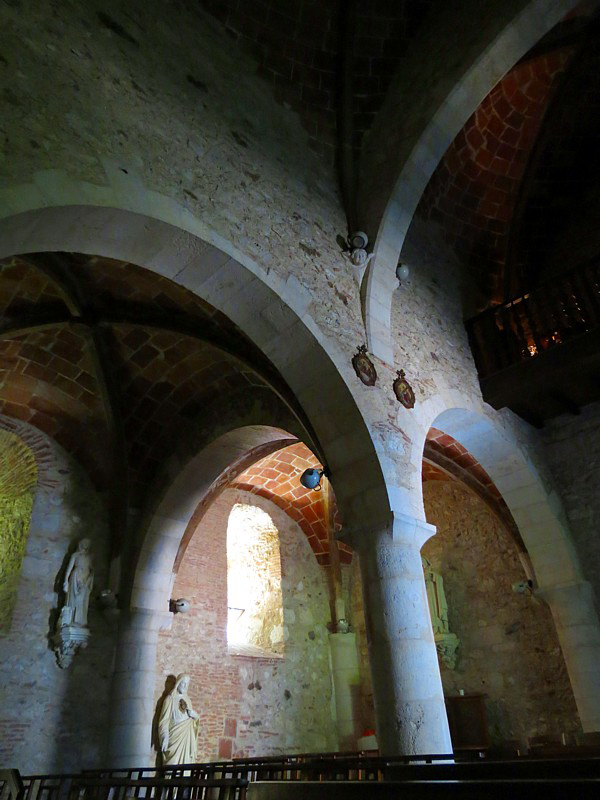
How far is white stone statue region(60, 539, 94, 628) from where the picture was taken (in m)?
7.50

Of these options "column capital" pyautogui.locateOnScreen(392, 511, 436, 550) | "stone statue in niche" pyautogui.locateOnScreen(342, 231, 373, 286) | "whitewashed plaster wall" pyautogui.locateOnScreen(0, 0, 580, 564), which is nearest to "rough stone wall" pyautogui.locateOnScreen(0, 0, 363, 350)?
"whitewashed plaster wall" pyautogui.locateOnScreen(0, 0, 580, 564)

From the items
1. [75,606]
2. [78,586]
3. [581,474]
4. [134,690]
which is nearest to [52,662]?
[75,606]

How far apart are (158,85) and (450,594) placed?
9.15 metres

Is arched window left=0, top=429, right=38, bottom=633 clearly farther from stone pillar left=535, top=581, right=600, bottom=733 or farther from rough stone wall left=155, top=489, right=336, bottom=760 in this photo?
stone pillar left=535, top=581, right=600, bottom=733

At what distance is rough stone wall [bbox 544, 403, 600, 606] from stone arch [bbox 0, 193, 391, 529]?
454 cm

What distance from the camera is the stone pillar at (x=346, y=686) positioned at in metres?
10.8

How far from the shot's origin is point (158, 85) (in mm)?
5023

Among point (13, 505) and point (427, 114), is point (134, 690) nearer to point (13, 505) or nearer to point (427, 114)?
point (13, 505)

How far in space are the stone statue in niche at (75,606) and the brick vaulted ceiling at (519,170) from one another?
6.91 meters

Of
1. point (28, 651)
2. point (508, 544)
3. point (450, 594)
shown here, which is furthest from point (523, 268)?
point (28, 651)

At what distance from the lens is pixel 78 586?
7699 millimetres

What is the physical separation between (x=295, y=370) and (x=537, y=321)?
4279 mm

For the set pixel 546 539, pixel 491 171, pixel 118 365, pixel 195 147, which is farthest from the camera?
pixel 491 171

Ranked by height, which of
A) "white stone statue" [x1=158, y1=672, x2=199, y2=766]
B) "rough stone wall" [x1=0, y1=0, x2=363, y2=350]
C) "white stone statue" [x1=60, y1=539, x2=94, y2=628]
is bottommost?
"white stone statue" [x1=158, y1=672, x2=199, y2=766]
